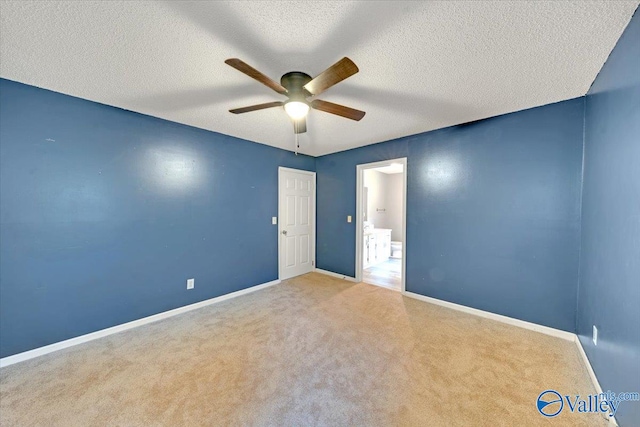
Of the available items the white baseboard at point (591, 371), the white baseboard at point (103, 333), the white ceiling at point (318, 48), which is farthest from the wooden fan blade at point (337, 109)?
the white baseboard at point (103, 333)

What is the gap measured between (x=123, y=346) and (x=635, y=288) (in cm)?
383

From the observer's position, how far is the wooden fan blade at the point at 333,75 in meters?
1.32

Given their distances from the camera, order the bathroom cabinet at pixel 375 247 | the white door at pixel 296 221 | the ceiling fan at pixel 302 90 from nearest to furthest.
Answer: the ceiling fan at pixel 302 90
the white door at pixel 296 221
the bathroom cabinet at pixel 375 247

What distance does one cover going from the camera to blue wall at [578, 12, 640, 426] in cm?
125

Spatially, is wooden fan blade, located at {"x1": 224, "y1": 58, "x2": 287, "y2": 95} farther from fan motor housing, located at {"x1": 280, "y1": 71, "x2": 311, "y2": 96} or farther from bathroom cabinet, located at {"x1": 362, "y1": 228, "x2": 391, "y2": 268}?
bathroom cabinet, located at {"x1": 362, "y1": 228, "x2": 391, "y2": 268}

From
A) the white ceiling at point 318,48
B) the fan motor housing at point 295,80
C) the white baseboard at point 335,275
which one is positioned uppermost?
the white ceiling at point 318,48

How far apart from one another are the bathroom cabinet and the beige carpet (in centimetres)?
237

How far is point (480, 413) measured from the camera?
1.49m

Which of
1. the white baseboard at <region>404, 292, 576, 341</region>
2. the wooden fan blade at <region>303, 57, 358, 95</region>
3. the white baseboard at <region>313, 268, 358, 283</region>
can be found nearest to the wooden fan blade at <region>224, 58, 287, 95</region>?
the wooden fan blade at <region>303, 57, 358, 95</region>

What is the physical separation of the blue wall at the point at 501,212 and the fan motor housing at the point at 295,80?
2219mm

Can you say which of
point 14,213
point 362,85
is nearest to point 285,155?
point 362,85

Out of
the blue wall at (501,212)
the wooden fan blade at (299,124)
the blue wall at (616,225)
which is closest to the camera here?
the blue wall at (616,225)

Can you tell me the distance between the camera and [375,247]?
17.9 feet

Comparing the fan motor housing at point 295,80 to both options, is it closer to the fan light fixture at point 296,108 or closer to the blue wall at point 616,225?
the fan light fixture at point 296,108
